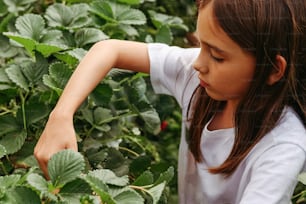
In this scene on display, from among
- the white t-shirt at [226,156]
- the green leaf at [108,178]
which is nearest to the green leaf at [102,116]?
the white t-shirt at [226,156]

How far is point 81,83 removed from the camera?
122cm

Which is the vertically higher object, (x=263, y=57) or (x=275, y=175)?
(x=263, y=57)

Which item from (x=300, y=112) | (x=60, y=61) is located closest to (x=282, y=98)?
(x=300, y=112)

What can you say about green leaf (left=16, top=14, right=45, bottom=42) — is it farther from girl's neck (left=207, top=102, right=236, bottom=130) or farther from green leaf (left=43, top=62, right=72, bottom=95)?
girl's neck (left=207, top=102, right=236, bottom=130)

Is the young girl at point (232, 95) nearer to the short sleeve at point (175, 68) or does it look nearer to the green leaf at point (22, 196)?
the short sleeve at point (175, 68)

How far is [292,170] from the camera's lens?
3.66 ft

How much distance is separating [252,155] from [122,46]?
1.02 feet

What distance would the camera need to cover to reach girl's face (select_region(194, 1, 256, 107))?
43.7 inches

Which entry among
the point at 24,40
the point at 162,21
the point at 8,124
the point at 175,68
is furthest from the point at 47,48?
the point at 162,21

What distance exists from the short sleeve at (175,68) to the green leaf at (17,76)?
0.24m

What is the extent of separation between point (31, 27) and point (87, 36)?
0.38 ft

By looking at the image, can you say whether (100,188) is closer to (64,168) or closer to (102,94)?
(64,168)

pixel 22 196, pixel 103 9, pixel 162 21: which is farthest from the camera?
pixel 162 21

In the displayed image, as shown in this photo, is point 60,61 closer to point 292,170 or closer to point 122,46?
point 122,46
